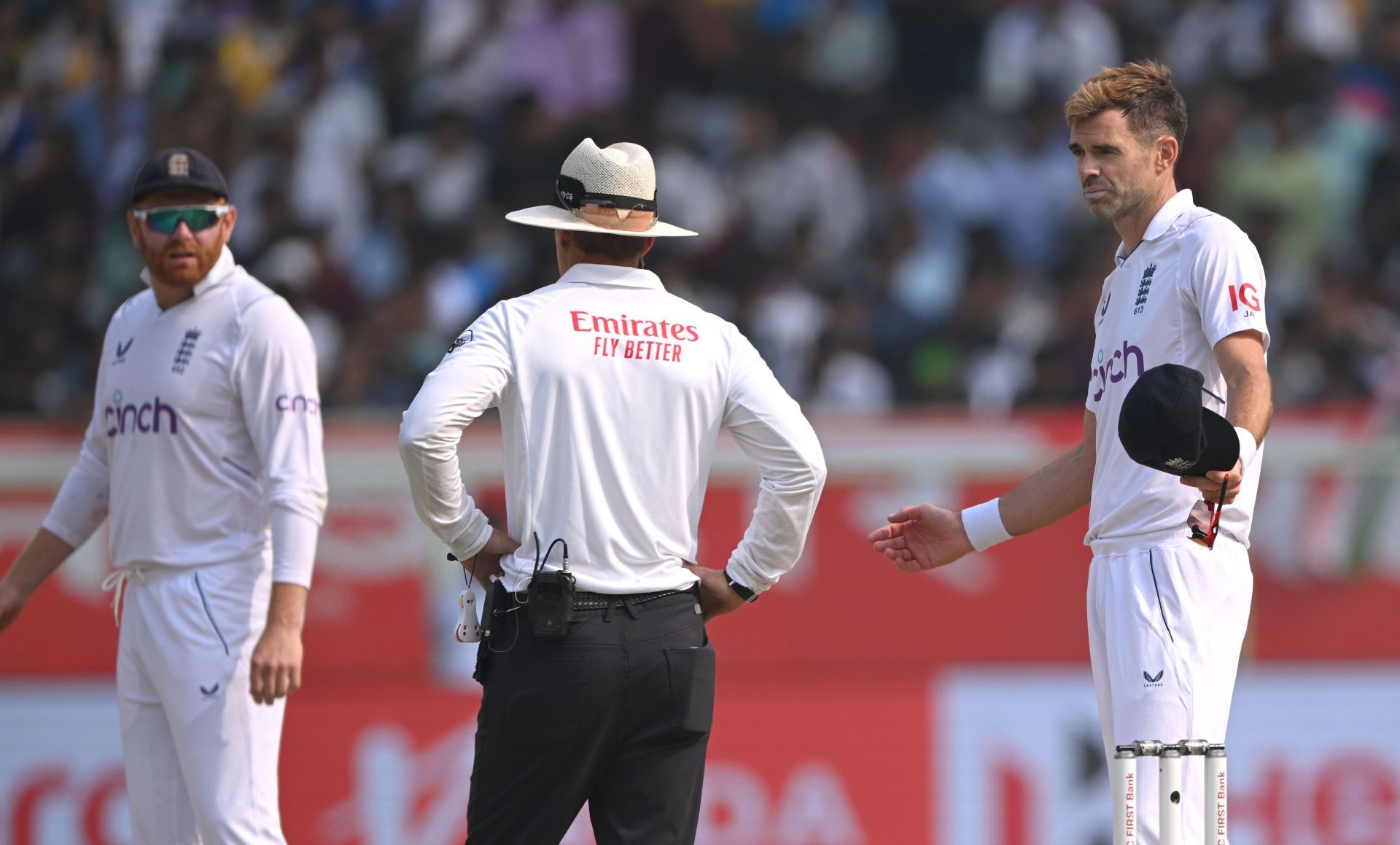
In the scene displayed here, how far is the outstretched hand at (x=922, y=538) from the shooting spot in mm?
5418

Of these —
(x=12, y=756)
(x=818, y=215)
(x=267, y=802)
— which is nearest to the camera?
(x=267, y=802)

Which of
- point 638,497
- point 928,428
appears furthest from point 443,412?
point 928,428

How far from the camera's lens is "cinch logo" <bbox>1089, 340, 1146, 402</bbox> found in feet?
16.0

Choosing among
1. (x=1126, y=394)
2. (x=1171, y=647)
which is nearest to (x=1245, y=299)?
(x=1126, y=394)

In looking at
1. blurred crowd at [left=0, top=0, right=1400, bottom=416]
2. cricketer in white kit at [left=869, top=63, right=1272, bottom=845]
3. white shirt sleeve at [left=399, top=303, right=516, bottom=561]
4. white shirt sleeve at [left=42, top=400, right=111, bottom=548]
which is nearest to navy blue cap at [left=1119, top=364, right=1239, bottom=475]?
cricketer in white kit at [left=869, top=63, right=1272, bottom=845]

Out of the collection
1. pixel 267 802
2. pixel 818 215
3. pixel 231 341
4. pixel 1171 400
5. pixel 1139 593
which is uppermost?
pixel 818 215

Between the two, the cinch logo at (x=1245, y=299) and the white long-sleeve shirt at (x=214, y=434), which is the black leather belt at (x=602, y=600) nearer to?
the white long-sleeve shirt at (x=214, y=434)

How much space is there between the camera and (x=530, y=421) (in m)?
4.68

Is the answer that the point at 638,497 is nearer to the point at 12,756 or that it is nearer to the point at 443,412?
the point at 443,412

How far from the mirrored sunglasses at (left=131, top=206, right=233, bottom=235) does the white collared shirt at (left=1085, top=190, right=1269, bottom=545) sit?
9.01 feet

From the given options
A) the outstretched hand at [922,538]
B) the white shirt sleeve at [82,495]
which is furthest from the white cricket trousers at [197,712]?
the outstretched hand at [922,538]

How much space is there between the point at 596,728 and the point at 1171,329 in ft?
5.90

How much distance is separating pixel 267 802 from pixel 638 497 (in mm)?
1626

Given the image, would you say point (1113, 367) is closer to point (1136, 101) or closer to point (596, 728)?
Answer: point (1136, 101)
